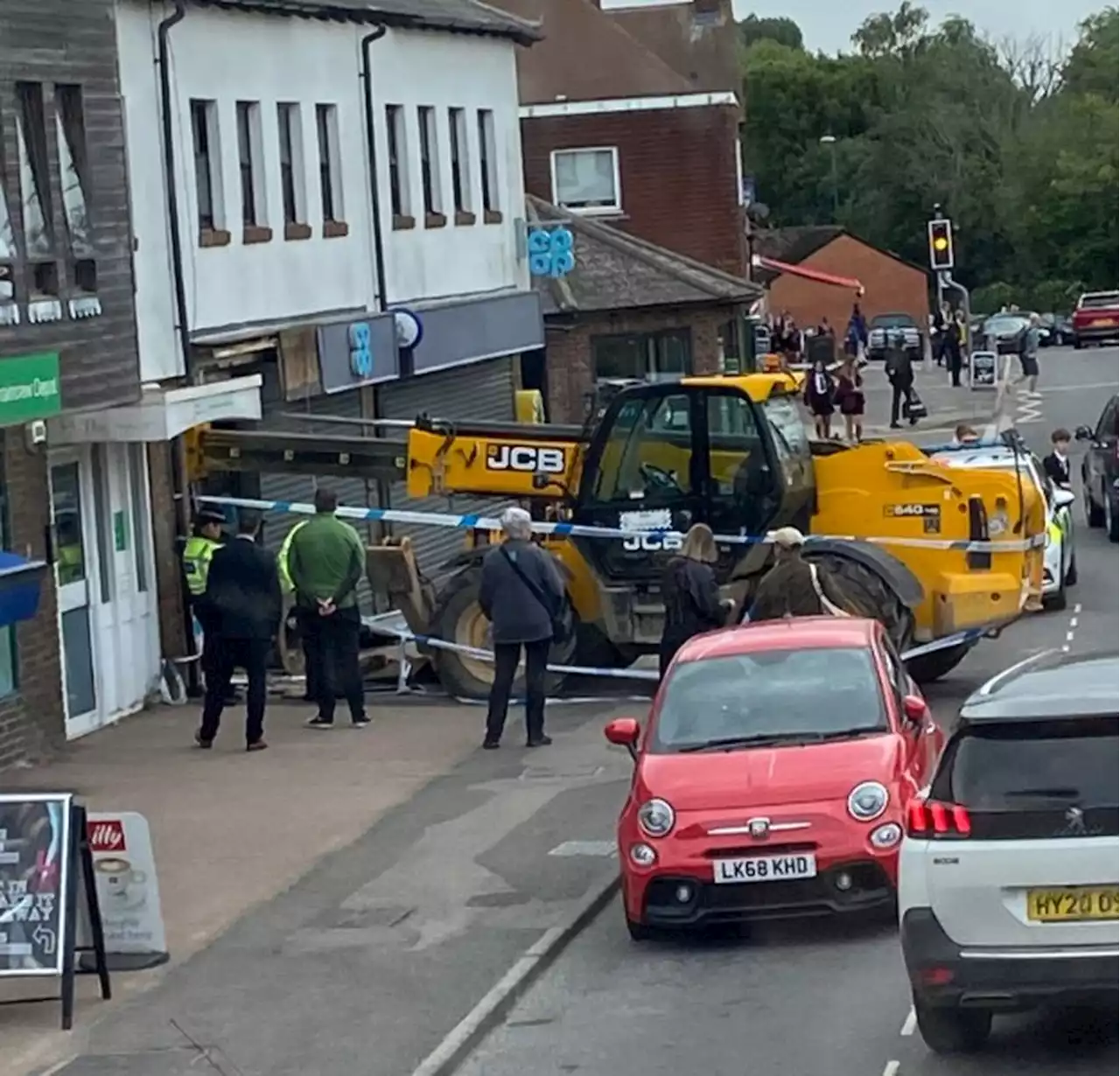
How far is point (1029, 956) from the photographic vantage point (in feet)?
32.3

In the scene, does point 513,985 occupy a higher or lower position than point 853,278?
lower

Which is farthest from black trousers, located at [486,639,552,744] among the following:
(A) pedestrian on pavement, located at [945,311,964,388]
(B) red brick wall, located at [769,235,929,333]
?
(B) red brick wall, located at [769,235,929,333]

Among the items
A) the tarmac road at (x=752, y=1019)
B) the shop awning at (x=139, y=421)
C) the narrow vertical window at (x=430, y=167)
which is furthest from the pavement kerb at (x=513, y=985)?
the narrow vertical window at (x=430, y=167)

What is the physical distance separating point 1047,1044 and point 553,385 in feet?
103

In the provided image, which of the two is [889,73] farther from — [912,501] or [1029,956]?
[1029,956]

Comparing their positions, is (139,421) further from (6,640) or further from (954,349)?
(954,349)

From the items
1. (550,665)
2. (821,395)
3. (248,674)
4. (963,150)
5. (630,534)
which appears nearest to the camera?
(248,674)

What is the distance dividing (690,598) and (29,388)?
5.01 metres

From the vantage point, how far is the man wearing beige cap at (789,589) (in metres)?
18.7

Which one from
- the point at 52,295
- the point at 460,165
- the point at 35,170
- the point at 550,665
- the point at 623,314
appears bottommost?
the point at 550,665

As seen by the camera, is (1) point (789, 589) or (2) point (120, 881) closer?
(2) point (120, 881)

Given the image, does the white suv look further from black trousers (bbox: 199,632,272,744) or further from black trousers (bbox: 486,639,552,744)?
black trousers (bbox: 199,632,272,744)

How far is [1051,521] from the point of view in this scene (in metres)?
26.4

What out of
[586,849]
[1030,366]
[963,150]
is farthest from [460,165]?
[963,150]
